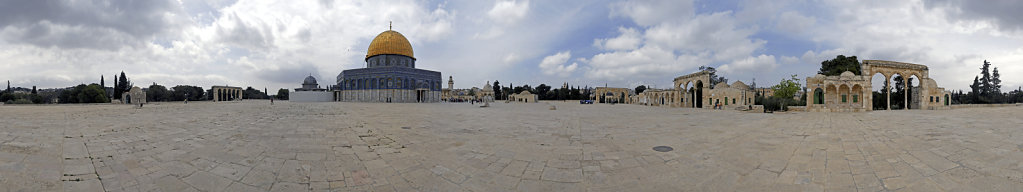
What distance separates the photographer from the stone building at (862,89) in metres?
22.9

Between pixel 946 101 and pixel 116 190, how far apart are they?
4173 centimetres

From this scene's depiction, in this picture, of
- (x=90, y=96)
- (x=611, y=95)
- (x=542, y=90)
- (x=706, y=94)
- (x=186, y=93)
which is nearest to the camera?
(x=706, y=94)

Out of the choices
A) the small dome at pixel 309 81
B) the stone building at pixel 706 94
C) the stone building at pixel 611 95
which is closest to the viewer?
the stone building at pixel 706 94

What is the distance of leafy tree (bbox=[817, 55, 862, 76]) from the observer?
32500mm

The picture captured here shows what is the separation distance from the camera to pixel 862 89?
914 inches

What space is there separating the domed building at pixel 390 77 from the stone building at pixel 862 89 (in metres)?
39.6

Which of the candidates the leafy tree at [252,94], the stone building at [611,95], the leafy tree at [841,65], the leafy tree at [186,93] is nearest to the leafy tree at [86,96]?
the leafy tree at [186,93]

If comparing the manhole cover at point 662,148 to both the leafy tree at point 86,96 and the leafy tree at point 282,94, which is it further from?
the leafy tree at point 282,94

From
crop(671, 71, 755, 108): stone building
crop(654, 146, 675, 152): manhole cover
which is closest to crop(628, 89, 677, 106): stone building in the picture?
crop(671, 71, 755, 108): stone building

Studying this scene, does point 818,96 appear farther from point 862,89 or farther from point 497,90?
point 497,90

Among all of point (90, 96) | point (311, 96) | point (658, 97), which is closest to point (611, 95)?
point (658, 97)

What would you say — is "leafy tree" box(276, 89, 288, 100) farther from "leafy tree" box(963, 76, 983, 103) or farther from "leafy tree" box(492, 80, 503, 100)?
"leafy tree" box(963, 76, 983, 103)

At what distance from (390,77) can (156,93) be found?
3362cm

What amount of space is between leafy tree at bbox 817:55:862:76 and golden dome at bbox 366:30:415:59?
45888mm
